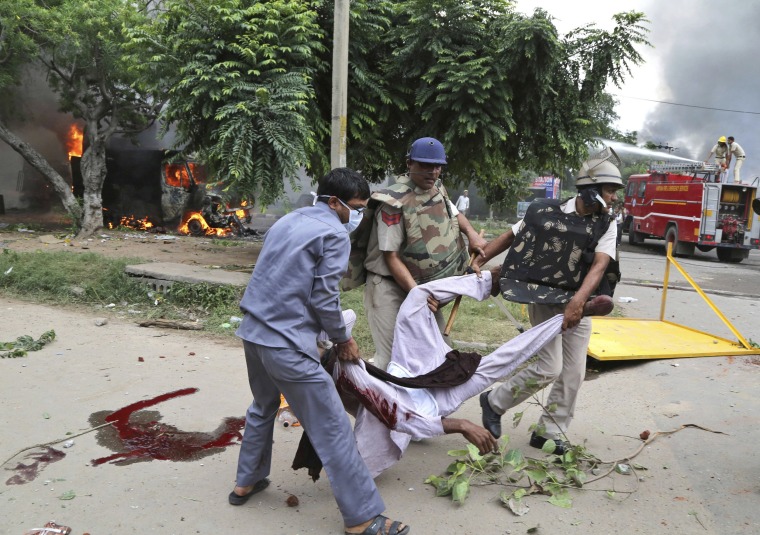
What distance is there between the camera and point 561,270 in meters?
3.72

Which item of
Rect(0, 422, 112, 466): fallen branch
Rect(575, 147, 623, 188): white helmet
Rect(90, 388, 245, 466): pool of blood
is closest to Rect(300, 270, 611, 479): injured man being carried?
Rect(575, 147, 623, 188): white helmet

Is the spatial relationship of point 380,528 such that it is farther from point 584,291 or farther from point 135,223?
point 135,223

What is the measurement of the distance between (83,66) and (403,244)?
13.2 metres

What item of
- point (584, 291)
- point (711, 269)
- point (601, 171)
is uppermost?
point (601, 171)

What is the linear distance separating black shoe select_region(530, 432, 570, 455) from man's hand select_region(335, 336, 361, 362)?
1.42 metres

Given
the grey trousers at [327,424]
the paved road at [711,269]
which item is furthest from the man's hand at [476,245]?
the paved road at [711,269]

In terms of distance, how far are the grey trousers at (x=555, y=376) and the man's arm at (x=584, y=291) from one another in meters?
0.22

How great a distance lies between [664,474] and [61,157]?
1890 cm

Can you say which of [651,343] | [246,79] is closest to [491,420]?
[651,343]

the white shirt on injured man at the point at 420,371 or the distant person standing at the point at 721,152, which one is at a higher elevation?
the distant person standing at the point at 721,152

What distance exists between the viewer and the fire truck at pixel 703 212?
54.5ft

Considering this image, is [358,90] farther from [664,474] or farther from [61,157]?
[61,157]

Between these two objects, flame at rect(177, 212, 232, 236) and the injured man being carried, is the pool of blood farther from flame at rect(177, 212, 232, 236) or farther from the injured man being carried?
flame at rect(177, 212, 232, 236)

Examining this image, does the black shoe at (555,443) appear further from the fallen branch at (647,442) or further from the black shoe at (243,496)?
the black shoe at (243,496)
